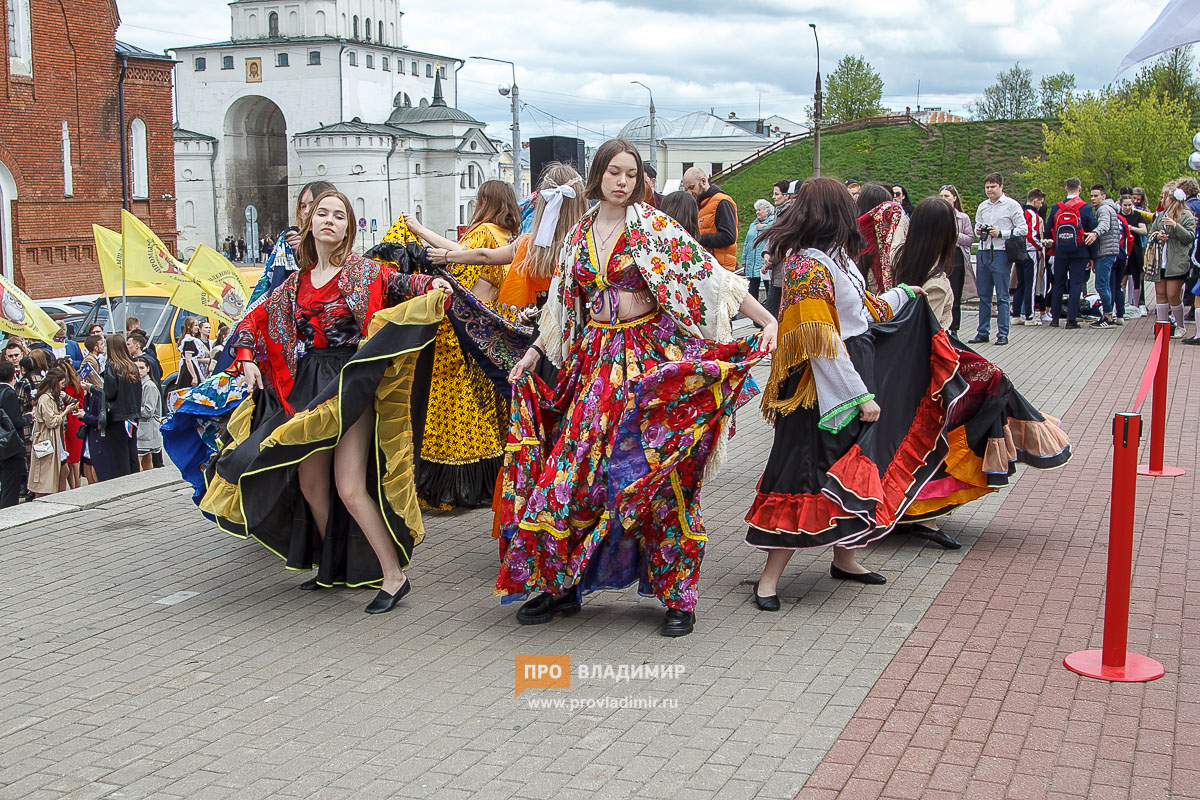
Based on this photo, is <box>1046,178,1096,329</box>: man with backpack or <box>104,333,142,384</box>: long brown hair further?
<box>1046,178,1096,329</box>: man with backpack

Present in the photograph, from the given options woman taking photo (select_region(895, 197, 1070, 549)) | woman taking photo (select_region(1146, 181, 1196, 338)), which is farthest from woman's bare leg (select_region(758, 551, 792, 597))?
woman taking photo (select_region(1146, 181, 1196, 338))

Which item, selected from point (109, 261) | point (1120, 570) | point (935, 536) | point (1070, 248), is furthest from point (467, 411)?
point (1070, 248)

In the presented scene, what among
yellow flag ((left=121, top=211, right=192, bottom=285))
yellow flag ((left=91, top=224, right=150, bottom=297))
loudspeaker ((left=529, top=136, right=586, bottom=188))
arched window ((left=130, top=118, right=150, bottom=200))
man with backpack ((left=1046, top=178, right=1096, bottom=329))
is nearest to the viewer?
yellow flag ((left=121, top=211, right=192, bottom=285))

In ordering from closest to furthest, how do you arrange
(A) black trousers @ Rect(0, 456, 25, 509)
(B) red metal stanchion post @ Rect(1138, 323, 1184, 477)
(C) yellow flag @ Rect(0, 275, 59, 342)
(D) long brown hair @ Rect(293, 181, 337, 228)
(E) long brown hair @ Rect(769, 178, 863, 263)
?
1. (E) long brown hair @ Rect(769, 178, 863, 263)
2. (D) long brown hair @ Rect(293, 181, 337, 228)
3. (B) red metal stanchion post @ Rect(1138, 323, 1184, 477)
4. (A) black trousers @ Rect(0, 456, 25, 509)
5. (C) yellow flag @ Rect(0, 275, 59, 342)

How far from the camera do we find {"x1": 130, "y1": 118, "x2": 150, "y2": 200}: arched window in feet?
126

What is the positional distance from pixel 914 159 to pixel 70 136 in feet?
130

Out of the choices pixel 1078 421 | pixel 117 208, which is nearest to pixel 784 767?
pixel 1078 421

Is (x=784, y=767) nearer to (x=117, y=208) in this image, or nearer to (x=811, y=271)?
(x=811, y=271)

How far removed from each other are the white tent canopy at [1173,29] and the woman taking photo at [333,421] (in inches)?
122

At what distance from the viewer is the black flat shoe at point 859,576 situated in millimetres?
5902

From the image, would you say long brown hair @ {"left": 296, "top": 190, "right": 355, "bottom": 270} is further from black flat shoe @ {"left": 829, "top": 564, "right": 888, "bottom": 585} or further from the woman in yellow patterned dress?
black flat shoe @ {"left": 829, "top": 564, "right": 888, "bottom": 585}

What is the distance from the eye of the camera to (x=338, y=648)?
5.10 metres

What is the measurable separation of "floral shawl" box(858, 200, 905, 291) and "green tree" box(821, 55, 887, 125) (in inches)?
3401

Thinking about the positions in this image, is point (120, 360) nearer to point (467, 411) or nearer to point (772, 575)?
point (467, 411)
